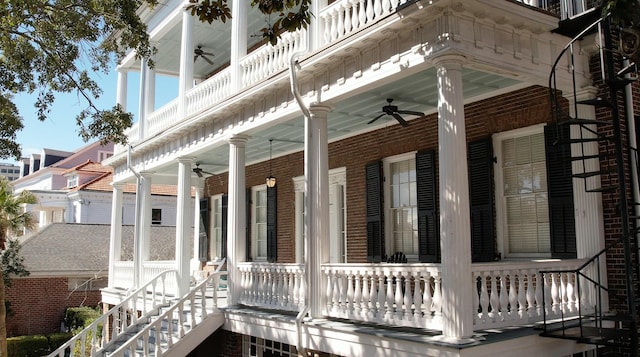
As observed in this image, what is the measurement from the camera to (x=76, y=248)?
3016 centimetres

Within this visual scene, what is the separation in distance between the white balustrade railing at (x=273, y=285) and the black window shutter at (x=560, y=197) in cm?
415

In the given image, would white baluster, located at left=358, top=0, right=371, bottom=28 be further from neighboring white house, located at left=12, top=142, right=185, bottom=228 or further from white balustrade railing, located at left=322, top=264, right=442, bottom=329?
neighboring white house, located at left=12, top=142, right=185, bottom=228

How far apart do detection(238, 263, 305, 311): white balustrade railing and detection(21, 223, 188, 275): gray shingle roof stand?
1954 cm

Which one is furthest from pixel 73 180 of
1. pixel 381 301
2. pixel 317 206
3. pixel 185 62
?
pixel 381 301

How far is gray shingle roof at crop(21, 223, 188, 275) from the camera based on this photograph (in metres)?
28.2

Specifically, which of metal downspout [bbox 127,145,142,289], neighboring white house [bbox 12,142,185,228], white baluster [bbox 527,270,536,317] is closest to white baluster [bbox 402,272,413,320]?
white baluster [bbox 527,270,536,317]

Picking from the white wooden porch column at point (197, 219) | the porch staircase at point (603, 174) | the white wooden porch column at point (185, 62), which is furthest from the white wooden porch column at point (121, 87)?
the porch staircase at point (603, 174)

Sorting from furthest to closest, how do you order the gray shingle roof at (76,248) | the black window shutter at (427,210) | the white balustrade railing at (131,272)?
the gray shingle roof at (76,248)
the white balustrade railing at (131,272)
the black window shutter at (427,210)

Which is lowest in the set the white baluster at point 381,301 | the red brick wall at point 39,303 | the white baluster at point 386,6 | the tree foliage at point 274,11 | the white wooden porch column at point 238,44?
the red brick wall at point 39,303

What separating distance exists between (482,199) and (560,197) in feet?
4.84

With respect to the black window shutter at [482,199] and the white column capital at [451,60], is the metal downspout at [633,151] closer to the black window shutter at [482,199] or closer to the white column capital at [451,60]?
the black window shutter at [482,199]

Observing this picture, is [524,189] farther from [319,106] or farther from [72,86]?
[72,86]

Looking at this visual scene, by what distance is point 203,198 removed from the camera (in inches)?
820

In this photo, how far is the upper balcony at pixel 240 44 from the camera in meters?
8.15
